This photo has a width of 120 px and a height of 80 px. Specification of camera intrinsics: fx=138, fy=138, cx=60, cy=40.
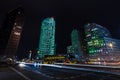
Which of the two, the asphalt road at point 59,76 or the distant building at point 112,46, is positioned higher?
the distant building at point 112,46

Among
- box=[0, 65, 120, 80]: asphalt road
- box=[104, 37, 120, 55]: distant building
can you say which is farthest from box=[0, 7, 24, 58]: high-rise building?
box=[0, 65, 120, 80]: asphalt road

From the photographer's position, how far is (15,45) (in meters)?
157

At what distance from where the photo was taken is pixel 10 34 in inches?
5807

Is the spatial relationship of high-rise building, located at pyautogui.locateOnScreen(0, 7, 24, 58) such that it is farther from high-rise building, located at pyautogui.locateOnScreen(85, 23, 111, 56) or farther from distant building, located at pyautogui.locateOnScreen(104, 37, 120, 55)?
distant building, located at pyautogui.locateOnScreen(104, 37, 120, 55)

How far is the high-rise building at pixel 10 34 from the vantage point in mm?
150125

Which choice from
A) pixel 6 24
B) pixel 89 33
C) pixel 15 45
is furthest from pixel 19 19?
pixel 89 33

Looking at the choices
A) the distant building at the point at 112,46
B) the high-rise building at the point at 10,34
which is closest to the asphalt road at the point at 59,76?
the high-rise building at the point at 10,34

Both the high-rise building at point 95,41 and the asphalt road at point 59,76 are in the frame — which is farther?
the high-rise building at point 95,41

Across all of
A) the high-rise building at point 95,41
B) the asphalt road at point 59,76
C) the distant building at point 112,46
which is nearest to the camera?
the asphalt road at point 59,76

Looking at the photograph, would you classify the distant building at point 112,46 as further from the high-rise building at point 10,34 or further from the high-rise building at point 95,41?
the high-rise building at point 10,34

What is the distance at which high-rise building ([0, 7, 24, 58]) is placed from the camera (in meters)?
150

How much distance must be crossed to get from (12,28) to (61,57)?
89.5m

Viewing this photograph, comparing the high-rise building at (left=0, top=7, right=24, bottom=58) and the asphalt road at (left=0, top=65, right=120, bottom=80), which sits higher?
the high-rise building at (left=0, top=7, right=24, bottom=58)

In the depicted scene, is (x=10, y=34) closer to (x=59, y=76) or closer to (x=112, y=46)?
(x=112, y=46)
